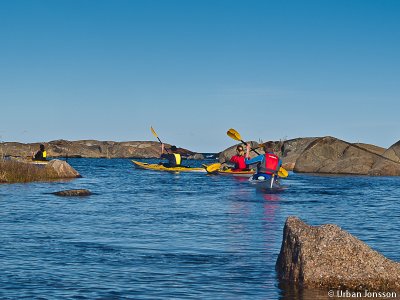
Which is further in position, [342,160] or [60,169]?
[342,160]

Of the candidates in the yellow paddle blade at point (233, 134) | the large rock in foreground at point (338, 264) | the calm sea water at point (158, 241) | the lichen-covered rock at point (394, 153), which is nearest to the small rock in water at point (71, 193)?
the calm sea water at point (158, 241)

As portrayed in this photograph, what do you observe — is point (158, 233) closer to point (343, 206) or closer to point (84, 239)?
point (84, 239)

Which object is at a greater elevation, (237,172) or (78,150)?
(78,150)

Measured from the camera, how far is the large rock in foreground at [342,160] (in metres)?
69.3

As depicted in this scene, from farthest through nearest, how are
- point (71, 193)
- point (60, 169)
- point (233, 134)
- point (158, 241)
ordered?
point (233, 134) < point (60, 169) < point (71, 193) < point (158, 241)

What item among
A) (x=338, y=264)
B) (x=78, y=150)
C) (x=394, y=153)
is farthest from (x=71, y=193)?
(x=78, y=150)

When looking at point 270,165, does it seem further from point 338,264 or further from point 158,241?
point 338,264

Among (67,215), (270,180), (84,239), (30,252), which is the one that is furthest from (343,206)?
(30,252)

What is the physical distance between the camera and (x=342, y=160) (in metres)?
72.3

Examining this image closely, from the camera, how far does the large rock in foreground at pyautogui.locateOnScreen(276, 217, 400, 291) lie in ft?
40.1

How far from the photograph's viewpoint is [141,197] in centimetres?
3647

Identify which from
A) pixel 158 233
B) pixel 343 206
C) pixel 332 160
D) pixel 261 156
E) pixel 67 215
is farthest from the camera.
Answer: pixel 332 160

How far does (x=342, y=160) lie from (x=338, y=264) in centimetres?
6116

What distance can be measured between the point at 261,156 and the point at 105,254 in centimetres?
3056
